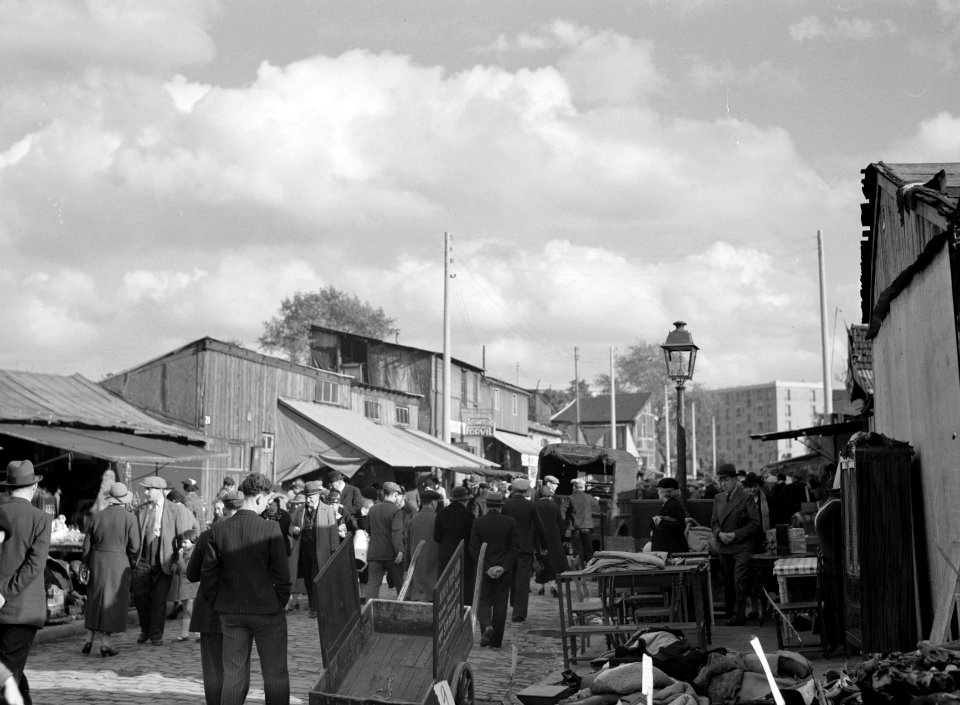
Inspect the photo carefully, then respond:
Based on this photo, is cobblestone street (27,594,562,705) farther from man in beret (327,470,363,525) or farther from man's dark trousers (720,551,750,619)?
man in beret (327,470,363,525)

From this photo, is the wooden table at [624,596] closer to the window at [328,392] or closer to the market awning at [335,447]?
the market awning at [335,447]

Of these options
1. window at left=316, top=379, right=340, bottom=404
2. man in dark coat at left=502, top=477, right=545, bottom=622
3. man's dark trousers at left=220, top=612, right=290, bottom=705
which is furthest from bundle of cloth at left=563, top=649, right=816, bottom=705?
window at left=316, top=379, right=340, bottom=404

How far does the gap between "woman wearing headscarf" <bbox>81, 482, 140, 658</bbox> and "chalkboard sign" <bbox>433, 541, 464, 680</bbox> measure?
16.5 feet

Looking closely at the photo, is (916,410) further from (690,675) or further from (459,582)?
(459,582)

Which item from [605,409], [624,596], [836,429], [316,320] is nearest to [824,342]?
[836,429]

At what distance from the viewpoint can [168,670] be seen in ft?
34.9

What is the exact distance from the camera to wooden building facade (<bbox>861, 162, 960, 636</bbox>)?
26.1ft

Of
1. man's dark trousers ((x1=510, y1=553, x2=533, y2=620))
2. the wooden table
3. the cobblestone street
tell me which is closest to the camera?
the cobblestone street

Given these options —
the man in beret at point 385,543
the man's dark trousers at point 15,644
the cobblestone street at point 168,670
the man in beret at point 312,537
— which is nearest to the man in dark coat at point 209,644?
the cobblestone street at point 168,670

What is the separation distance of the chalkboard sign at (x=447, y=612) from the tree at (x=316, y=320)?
199ft

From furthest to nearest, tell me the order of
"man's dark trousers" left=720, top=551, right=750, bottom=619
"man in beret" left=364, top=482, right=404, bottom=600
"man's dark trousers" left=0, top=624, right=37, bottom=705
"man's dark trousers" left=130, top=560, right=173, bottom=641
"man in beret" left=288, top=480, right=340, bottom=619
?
"man in beret" left=288, top=480, right=340, bottom=619 < "man in beret" left=364, top=482, right=404, bottom=600 < "man's dark trousers" left=720, top=551, right=750, bottom=619 < "man's dark trousers" left=130, top=560, right=173, bottom=641 < "man's dark trousers" left=0, top=624, right=37, bottom=705

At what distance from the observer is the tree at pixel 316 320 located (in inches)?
2702

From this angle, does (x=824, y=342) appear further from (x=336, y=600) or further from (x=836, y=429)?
(x=336, y=600)

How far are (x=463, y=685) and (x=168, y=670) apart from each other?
404 centimetres
